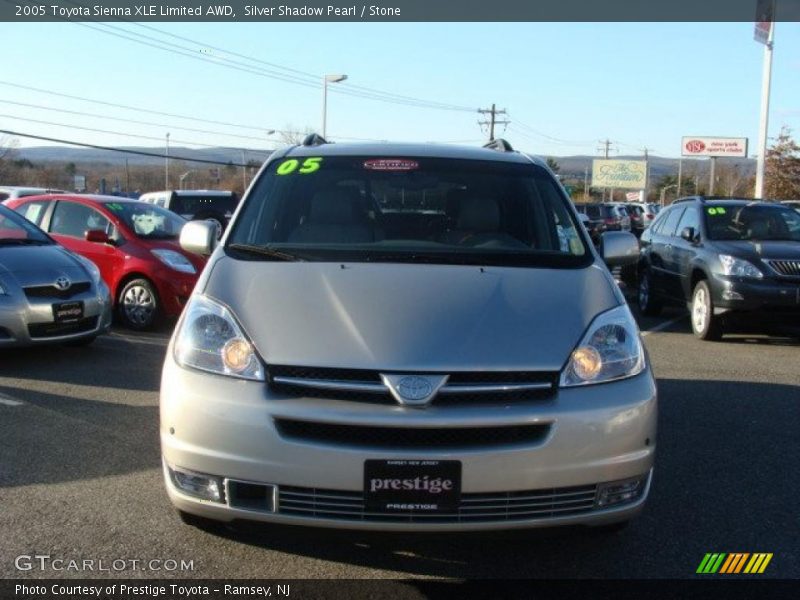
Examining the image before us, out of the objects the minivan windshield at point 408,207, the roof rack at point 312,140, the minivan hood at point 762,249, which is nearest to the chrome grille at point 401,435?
the minivan windshield at point 408,207

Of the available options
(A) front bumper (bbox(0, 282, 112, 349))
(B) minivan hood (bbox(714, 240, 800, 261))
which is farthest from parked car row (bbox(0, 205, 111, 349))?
(B) minivan hood (bbox(714, 240, 800, 261))

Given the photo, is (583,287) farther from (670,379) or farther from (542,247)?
(670,379)

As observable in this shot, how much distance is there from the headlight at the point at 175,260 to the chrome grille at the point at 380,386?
275 inches

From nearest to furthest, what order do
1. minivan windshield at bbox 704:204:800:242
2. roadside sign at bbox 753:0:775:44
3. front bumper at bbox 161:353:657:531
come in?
front bumper at bbox 161:353:657:531 → minivan windshield at bbox 704:204:800:242 → roadside sign at bbox 753:0:775:44

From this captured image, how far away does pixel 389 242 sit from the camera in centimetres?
423

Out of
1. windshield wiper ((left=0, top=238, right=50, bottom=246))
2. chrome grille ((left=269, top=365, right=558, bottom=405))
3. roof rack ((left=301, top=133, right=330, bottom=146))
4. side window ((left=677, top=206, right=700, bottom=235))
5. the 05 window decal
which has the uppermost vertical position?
roof rack ((left=301, top=133, right=330, bottom=146))

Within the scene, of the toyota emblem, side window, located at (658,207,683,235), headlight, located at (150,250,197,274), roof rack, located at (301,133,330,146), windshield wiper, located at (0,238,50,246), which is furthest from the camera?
side window, located at (658,207,683,235)

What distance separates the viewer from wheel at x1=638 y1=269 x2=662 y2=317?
Answer: 480 inches

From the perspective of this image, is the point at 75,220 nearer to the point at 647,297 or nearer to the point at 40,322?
the point at 40,322

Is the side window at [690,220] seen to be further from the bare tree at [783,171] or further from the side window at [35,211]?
the bare tree at [783,171]

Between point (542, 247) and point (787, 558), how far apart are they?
184cm

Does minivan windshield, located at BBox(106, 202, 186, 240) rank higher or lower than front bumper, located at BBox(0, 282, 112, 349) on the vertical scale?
higher

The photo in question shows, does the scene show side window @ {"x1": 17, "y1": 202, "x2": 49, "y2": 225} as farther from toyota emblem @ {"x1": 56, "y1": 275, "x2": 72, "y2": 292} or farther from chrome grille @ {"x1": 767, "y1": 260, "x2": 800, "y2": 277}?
chrome grille @ {"x1": 767, "y1": 260, "x2": 800, "y2": 277}

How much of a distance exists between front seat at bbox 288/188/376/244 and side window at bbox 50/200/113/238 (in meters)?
6.54
